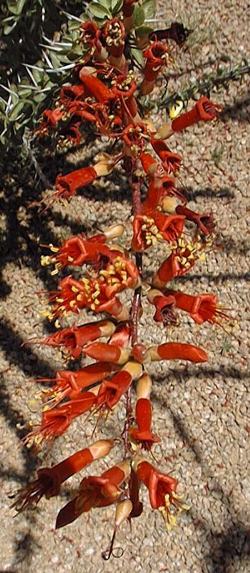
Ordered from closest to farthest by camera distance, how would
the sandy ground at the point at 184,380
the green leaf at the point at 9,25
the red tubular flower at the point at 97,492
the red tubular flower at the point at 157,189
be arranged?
the red tubular flower at the point at 97,492 < the red tubular flower at the point at 157,189 < the green leaf at the point at 9,25 < the sandy ground at the point at 184,380

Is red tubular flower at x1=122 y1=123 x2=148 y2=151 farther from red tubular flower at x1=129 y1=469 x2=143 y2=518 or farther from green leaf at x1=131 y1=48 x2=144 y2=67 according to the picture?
red tubular flower at x1=129 y1=469 x2=143 y2=518

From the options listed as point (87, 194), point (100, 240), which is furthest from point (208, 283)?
point (100, 240)

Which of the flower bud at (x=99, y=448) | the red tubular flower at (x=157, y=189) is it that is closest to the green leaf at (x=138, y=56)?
the red tubular flower at (x=157, y=189)

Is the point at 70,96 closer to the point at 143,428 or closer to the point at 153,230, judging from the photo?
the point at 153,230

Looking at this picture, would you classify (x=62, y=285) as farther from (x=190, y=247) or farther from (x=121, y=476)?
(x=121, y=476)

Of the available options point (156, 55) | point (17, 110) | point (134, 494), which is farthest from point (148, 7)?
point (134, 494)

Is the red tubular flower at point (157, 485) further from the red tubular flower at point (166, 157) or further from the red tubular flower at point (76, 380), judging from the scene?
the red tubular flower at point (166, 157)
